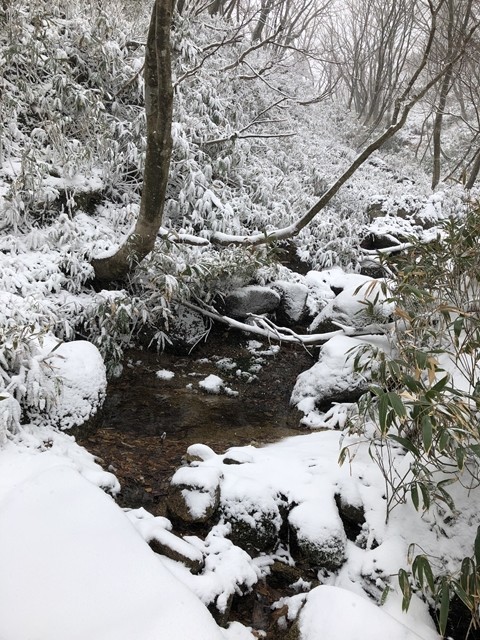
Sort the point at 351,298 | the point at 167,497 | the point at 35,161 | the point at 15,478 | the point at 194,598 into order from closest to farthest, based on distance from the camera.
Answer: the point at 194,598, the point at 15,478, the point at 167,497, the point at 35,161, the point at 351,298

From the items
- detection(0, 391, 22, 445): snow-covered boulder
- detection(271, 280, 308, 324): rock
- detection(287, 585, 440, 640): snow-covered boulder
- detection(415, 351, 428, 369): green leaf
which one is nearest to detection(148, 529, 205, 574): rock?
detection(287, 585, 440, 640): snow-covered boulder

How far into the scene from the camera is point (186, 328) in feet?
17.1

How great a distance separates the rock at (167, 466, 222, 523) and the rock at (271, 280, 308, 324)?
343 cm

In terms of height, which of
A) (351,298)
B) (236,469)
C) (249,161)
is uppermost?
(249,161)

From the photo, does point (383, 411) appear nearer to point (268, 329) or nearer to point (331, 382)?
point (331, 382)

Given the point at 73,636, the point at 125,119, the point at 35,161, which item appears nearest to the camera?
the point at 73,636

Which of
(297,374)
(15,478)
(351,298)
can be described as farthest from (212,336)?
(15,478)

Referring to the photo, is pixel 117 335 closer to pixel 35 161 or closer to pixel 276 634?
pixel 35 161

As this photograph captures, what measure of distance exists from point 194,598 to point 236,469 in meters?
1.13

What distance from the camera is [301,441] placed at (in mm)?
3512

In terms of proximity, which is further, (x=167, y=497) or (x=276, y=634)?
(x=167, y=497)

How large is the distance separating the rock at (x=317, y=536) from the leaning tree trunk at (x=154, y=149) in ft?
9.77

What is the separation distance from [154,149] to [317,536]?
336 centimetres

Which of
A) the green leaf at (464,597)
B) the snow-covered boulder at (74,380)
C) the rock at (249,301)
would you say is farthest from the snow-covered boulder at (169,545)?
the rock at (249,301)
